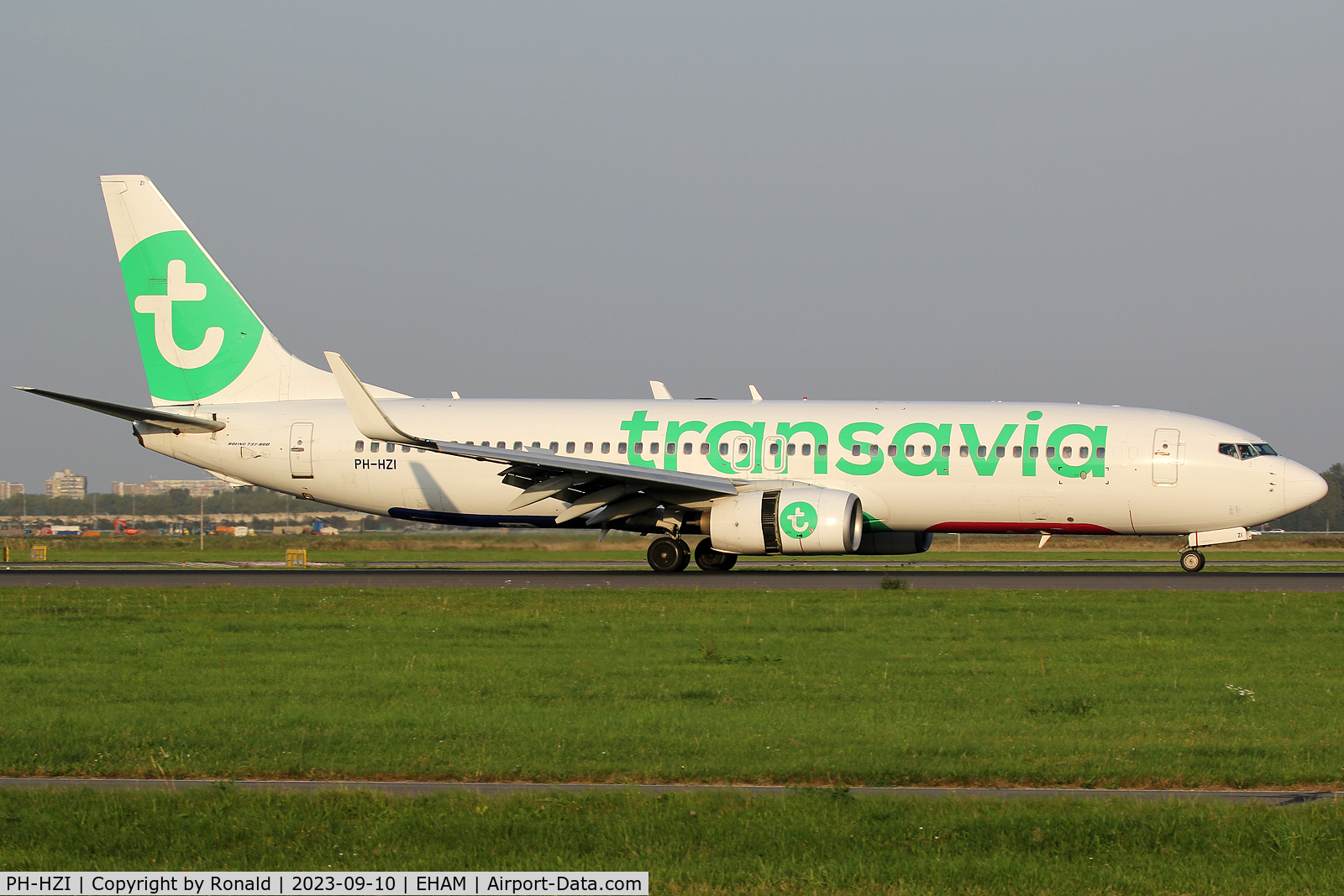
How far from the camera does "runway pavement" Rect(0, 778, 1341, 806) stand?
329 inches

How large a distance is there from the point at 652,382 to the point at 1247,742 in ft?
76.1

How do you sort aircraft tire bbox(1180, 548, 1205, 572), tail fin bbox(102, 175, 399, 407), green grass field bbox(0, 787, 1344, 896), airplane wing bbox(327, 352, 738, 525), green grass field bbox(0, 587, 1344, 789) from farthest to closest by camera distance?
tail fin bbox(102, 175, 399, 407)
aircraft tire bbox(1180, 548, 1205, 572)
airplane wing bbox(327, 352, 738, 525)
green grass field bbox(0, 587, 1344, 789)
green grass field bbox(0, 787, 1344, 896)

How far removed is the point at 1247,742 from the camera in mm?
10242

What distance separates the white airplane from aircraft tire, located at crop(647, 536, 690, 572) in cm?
4

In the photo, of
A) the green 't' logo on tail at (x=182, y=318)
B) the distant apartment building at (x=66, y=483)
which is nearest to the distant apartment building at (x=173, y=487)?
the distant apartment building at (x=66, y=483)

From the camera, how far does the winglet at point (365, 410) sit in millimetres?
25453

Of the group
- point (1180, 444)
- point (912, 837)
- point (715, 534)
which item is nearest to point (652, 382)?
point (715, 534)

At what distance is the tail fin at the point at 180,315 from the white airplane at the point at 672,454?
0.14ft

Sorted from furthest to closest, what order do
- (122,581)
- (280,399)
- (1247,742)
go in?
(280,399)
(122,581)
(1247,742)

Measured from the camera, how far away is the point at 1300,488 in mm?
27266

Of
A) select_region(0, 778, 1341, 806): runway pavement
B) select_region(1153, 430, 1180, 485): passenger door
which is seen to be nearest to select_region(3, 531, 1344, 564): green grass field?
select_region(1153, 430, 1180, 485): passenger door

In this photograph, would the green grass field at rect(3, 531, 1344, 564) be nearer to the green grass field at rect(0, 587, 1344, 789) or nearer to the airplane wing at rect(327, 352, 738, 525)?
the airplane wing at rect(327, 352, 738, 525)

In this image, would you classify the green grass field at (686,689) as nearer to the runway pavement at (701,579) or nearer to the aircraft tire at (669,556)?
the runway pavement at (701,579)

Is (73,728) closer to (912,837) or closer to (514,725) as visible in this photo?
(514,725)
